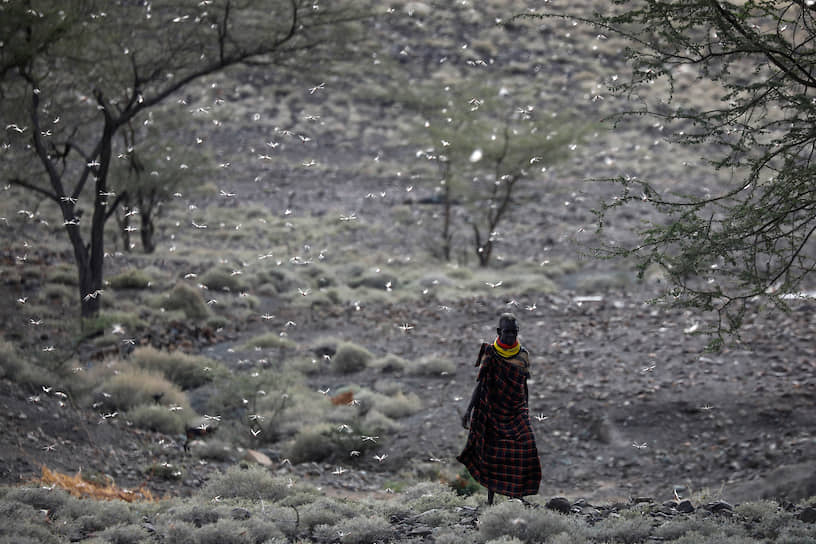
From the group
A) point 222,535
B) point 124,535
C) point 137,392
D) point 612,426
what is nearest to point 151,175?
point 137,392

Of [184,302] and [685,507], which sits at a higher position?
[184,302]

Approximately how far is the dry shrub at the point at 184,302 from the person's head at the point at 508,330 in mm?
11217

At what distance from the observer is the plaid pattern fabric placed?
5.86 metres

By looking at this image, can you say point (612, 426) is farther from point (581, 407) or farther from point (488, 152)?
point (488, 152)

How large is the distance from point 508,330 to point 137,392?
6.45 meters

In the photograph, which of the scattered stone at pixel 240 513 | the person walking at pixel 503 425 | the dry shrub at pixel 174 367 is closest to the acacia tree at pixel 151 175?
the dry shrub at pixel 174 367

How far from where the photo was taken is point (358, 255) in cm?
2536

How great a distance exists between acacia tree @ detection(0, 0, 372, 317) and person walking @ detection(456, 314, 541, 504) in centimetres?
885

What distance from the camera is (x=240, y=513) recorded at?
19.2 feet

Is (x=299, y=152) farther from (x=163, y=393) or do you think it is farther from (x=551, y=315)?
(x=163, y=393)

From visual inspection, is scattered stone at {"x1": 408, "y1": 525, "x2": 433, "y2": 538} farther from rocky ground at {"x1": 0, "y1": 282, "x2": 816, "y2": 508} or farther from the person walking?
rocky ground at {"x1": 0, "y1": 282, "x2": 816, "y2": 508}

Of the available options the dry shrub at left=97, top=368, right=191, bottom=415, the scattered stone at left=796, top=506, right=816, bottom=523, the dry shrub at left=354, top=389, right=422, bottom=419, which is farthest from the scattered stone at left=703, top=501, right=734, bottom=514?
the dry shrub at left=97, top=368, right=191, bottom=415

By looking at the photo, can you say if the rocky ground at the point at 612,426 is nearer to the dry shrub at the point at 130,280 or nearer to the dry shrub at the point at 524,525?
the dry shrub at the point at 524,525

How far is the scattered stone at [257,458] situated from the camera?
867 cm
